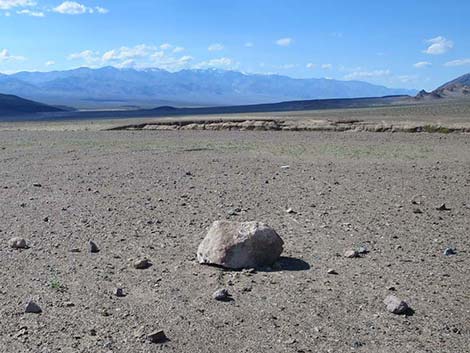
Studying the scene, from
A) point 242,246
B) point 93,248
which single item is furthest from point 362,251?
point 93,248

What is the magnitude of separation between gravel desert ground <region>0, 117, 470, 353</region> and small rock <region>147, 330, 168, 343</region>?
60 millimetres

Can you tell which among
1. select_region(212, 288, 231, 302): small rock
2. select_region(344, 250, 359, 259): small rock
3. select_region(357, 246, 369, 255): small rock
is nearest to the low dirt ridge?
select_region(357, 246, 369, 255): small rock

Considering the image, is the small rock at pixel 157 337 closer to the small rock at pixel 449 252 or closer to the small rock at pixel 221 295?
the small rock at pixel 221 295

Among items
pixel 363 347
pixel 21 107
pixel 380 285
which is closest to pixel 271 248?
pixel 380 285

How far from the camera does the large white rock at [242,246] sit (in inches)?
254

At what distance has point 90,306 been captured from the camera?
5523 mm

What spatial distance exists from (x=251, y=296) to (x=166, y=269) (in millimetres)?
1236

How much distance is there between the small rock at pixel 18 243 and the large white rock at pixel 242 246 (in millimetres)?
2279

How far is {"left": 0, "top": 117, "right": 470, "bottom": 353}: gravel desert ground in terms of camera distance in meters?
4.95

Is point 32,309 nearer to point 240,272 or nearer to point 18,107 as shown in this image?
point 240,272

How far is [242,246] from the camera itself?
6.43 meters

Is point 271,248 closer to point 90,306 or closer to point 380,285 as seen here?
point 380,285

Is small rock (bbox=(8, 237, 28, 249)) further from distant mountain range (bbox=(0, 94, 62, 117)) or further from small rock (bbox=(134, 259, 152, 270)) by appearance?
distant mountain range (bbox=(0, 94, 62, 117))

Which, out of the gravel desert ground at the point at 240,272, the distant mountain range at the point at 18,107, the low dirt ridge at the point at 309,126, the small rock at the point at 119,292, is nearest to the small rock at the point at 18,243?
the gravel desert ground at the point at 240,272
